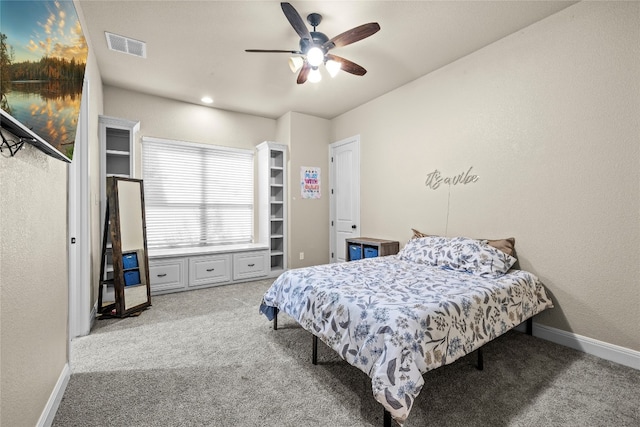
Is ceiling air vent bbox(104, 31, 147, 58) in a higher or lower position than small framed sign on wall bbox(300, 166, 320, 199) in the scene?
higher

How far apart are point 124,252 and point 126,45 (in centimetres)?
216

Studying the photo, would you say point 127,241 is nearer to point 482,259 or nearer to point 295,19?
point 295,19

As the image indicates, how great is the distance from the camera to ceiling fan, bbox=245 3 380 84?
220 centimetres

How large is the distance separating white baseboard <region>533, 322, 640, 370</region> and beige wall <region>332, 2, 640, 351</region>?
51 mm

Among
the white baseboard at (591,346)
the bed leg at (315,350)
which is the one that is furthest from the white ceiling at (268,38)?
the white baseboard at (591,346)

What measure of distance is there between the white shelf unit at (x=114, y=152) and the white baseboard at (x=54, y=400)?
1.60 metres

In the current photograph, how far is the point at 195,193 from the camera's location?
4543mm

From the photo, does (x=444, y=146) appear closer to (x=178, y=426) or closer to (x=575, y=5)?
(x=575, y=5)

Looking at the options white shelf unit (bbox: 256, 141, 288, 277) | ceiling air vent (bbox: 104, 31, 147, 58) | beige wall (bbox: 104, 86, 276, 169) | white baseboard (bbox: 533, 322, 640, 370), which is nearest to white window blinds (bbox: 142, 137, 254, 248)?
beige wall (bbox: 104, 86, 276, 169)

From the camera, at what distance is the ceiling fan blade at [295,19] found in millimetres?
2021

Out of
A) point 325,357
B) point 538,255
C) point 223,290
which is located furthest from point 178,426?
point 538,255

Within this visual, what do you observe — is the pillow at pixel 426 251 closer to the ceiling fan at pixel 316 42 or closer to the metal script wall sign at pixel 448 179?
the metal script wall sign at pixel 448 179

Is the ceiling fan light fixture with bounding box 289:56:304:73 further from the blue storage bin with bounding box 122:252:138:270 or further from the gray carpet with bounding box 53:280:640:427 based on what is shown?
the blue storage bin with bounding box 122:252:138:270

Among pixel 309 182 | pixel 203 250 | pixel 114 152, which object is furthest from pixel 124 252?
pixel 309 182
